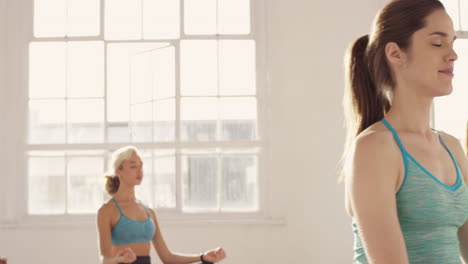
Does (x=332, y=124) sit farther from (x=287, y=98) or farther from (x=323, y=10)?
(x=323, y=10)

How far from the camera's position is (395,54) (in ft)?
4.14

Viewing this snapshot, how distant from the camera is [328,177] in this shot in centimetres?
550

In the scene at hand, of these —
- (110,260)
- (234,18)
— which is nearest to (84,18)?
(234,18)

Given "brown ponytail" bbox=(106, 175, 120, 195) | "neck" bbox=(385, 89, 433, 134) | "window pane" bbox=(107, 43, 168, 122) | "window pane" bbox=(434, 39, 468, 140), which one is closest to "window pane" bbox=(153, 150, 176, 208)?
"window pane" bbox=(107, 43, 168, 122)

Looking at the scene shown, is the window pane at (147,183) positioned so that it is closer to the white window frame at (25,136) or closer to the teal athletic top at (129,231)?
the white window frame at (25,136)

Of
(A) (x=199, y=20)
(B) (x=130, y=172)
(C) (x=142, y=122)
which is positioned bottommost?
(B) (x=130, y=172)

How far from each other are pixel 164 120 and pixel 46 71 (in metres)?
1.09

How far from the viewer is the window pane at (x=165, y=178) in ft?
18.4

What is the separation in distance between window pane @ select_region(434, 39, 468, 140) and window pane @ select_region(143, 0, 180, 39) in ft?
7.36

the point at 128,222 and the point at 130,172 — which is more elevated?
the point at 130,172

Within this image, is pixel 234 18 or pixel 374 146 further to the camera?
pixel 234 18

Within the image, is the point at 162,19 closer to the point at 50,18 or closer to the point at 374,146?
the point at 50,18

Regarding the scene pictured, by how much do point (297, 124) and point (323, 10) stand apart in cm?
96

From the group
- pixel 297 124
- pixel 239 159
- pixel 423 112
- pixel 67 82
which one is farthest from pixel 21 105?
pixel 423 112
